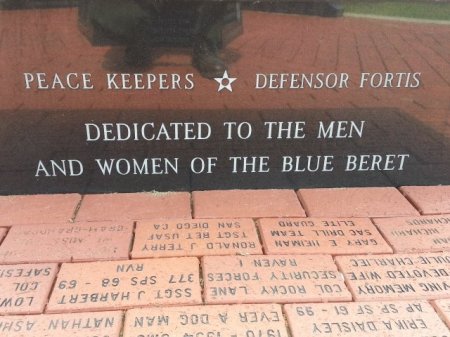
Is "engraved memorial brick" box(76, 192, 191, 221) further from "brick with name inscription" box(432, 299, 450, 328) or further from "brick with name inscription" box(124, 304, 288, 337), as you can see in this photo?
"brick with name inscription" box(432, 299, 450, 328)

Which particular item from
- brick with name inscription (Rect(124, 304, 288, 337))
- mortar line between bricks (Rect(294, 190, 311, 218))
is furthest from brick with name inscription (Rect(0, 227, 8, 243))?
mortar line between bricks (Rect(294, 190, 311, 218))

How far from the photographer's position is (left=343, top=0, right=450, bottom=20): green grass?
6.15ft

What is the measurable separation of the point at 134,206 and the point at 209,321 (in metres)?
0.70

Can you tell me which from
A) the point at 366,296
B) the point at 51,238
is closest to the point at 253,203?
the point at 366,296

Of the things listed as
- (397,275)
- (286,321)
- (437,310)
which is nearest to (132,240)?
(286,321)

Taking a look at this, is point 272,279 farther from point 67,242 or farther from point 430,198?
point 430,198

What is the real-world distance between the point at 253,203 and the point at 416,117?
0.78m

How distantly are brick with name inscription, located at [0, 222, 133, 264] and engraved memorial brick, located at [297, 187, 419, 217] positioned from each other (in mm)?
740

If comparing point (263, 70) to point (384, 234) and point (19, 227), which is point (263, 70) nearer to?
point (384, 234)

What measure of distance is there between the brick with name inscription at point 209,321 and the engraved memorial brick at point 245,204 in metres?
0.52

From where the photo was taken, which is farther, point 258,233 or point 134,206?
point 134,206

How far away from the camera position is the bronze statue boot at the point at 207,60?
1.87 meters

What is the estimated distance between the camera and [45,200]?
79.3 inches

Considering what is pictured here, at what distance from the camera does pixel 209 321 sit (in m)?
1.43
